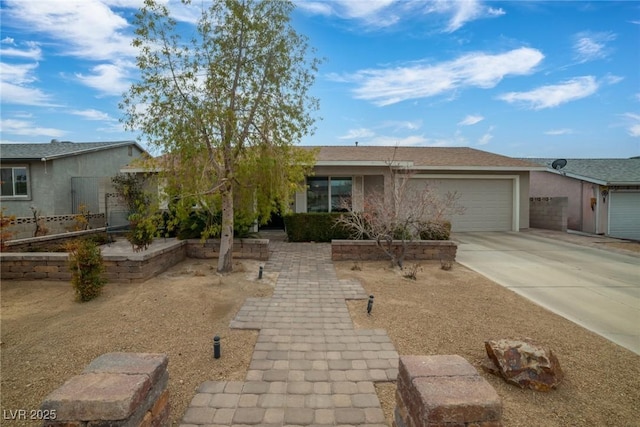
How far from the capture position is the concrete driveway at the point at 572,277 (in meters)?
4.28

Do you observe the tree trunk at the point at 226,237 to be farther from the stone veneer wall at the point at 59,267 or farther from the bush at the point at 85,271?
the bush at the point at 85,271

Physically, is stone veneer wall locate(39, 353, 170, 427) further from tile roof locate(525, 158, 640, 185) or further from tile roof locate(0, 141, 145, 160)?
tile roof locate(525, 158, 640, 185)

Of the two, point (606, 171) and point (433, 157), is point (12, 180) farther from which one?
point (606, 171)

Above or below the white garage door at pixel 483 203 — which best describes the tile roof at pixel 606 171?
above

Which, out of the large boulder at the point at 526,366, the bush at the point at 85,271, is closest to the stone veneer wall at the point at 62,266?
the bush at the point at 85,271

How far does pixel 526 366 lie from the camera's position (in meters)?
2.75

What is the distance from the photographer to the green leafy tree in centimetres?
592

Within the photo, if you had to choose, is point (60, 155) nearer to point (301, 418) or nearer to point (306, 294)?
point (306, 294)

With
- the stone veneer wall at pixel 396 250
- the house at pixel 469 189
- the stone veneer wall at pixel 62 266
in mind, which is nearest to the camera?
the stone veneer wall at pixel 62 266

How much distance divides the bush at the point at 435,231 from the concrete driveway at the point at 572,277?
736 millimetres

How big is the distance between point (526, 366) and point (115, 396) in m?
3.24

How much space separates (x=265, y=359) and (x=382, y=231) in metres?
4.51

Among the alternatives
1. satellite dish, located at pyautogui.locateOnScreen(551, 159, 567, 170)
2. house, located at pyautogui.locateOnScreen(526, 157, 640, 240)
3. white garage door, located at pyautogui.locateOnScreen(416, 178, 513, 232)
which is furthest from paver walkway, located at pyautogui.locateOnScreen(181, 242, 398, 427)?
satellite dish, located at pyautogui.locateOnScreen(551, 159, 567, 170)

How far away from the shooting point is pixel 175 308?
459cm
